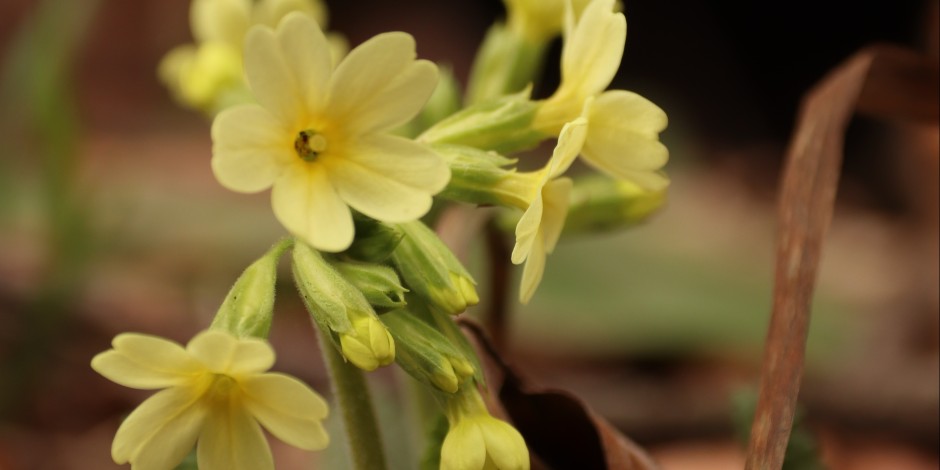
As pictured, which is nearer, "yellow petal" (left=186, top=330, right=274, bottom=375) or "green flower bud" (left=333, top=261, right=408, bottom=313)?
"yellow petal" (left=186, top=330, right=274, bottom=375)

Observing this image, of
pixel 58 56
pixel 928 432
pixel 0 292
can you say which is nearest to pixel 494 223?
pixel 928 432

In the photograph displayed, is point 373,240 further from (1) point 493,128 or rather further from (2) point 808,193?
(2) point 808,193

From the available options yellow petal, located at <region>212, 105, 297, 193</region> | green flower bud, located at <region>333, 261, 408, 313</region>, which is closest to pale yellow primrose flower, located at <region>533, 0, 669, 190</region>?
green flower bud, located at <region>333, 261, 408, 313</region>

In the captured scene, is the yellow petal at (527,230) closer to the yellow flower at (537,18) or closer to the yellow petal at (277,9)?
the yellow flower at (537,18)

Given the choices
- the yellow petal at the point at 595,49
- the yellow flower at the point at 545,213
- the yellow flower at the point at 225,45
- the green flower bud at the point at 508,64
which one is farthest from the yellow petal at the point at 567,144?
the yellow flower at the point at 225,45

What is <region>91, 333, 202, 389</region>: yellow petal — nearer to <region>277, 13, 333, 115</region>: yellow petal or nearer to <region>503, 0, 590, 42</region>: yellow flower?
<region>277, 13, 333, 115</region>: yellow petal

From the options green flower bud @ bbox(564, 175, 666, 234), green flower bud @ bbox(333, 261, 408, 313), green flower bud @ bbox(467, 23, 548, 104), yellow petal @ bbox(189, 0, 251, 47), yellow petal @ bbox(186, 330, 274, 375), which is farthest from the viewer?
yellow petal @ bbox(189, 0, 251, 47)

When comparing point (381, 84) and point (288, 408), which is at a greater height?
point (381, 84)

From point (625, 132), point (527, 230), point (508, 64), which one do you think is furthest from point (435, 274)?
point (508, 64)
